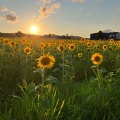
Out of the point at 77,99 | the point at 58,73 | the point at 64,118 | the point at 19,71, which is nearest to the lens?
the point at 64,118

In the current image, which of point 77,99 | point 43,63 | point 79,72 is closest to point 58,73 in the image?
point 79,72

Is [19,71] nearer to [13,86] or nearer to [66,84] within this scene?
[13,86]

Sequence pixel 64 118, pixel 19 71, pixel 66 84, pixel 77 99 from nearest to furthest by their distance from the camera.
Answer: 1. pixel 64 118
2. pixel 77 99
3. pixel 66 84
4. pixel 19 71

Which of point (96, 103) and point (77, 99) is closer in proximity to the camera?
point (96, 103)

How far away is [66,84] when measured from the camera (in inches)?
159

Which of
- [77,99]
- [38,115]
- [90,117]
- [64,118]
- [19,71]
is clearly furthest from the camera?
[19,71]

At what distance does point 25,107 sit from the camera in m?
2.93

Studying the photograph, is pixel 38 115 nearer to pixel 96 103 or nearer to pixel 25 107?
pixel 25 107

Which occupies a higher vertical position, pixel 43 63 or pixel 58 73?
pixel 43 63

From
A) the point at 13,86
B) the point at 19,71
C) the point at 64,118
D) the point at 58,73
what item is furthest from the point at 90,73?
the point at 64,118

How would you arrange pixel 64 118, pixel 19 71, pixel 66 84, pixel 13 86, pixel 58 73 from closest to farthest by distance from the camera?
pixel 64 118 < pixel 66 84 < pixel 13 86 < pixel 19 71 < pixel 58 73

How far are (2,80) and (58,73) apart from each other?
1.52m

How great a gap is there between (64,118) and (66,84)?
1134mm

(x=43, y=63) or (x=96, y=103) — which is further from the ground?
(x=43, y=63)
